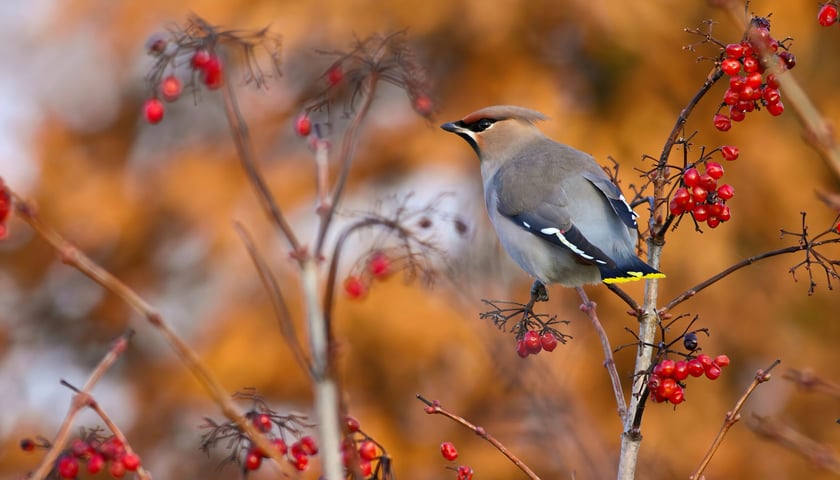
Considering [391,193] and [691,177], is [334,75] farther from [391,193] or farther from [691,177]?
[391,193]

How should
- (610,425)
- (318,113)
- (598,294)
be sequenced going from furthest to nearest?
(610,425)
(598,294)
(318,113)

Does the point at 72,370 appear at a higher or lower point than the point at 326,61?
lower

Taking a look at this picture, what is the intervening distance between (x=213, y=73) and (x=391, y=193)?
14.7 feet

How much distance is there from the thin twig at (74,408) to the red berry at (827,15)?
1.23 m

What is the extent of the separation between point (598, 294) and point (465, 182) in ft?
Result: 3.39

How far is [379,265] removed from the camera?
188 cm

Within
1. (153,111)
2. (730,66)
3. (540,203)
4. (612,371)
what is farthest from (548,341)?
(153,111)

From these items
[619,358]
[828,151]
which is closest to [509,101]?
[619,358]

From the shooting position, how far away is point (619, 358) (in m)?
6.39

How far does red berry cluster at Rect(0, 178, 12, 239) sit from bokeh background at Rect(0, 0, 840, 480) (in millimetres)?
4484

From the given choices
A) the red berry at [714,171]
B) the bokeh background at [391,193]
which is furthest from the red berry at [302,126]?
the bokeh background at [391,193]

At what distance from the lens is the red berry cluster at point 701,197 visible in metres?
1.94

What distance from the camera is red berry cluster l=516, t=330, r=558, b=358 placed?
2096 millimetres

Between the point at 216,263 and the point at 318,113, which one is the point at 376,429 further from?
the point at 318,113
